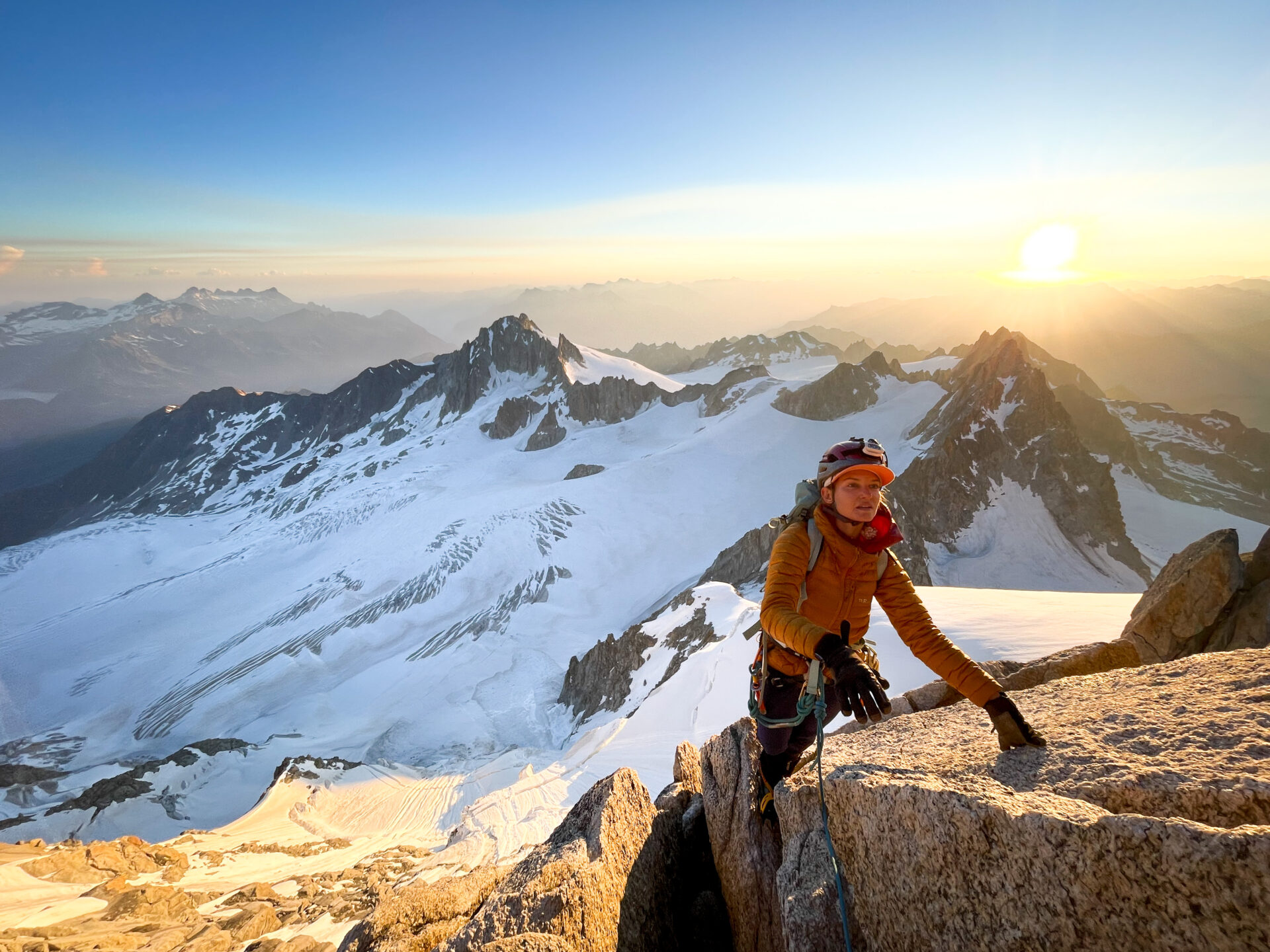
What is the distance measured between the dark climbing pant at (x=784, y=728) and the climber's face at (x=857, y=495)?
53.9 inches

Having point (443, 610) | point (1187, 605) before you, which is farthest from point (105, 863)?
point (443, 610)

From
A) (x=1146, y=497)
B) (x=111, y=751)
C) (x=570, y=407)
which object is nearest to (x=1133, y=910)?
(x=111, y=751)

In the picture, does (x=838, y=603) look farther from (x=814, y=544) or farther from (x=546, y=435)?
(x=546, y=435)

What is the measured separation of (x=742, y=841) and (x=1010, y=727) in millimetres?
2398

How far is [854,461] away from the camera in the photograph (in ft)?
12.8

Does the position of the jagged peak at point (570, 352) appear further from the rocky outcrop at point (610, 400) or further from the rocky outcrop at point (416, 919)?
the rocky outcrop at point (416, 919)

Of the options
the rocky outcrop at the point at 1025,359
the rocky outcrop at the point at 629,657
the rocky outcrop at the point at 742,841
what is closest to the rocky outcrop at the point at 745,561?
the rocky outcrop at the point at 629,657

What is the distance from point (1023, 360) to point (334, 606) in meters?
75.7

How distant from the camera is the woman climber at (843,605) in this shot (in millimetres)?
3580

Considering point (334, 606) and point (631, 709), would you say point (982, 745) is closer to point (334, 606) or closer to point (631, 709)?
point (631, 709)

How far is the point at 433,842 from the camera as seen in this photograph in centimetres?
2208

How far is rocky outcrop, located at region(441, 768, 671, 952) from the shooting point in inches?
148

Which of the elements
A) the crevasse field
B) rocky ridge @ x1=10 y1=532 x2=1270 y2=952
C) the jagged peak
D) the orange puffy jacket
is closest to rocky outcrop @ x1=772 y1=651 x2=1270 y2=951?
rocky ridge @ x1=10 y1=532 x2=1270 y2=952

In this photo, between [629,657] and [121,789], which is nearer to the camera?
[121,789]
